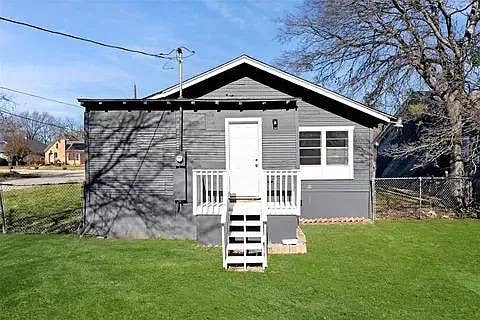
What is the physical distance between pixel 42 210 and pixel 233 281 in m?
10.4

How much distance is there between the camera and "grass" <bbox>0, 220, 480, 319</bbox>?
17.0 ft

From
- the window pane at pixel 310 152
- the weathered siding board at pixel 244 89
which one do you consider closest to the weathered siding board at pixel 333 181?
the weathered siding board at pixel 244 89

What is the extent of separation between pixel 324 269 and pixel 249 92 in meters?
6.78

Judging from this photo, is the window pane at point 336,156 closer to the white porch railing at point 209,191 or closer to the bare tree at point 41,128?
the white porch railing at point 209,191

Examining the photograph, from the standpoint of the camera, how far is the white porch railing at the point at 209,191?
350 inches

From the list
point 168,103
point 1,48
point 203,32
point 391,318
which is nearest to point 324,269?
point 391,318

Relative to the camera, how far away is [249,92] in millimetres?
12492

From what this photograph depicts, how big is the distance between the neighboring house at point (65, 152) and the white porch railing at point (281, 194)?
64.8 meters

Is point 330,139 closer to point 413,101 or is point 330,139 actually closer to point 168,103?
point 168,103

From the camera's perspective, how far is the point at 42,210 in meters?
14.4

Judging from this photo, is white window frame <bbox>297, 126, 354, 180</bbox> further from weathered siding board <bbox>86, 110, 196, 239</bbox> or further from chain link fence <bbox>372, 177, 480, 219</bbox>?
weathered siding board <bbox>86, 110, 196, 239</bbox>

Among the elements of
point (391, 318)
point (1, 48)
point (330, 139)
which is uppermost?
point (1, 48)

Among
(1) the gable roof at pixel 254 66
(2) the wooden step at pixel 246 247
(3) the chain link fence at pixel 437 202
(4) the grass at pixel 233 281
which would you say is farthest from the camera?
(3) the chain link fence at pixel 437 202

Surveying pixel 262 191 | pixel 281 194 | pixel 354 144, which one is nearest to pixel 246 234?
pixel 262 191
